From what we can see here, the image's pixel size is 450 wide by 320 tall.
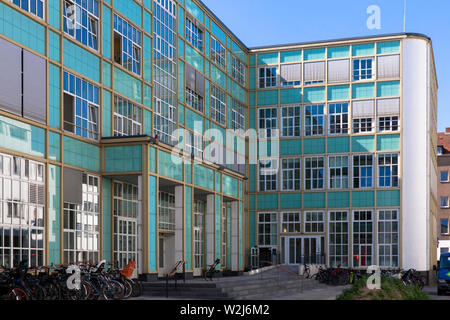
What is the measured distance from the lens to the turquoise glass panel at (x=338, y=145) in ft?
169

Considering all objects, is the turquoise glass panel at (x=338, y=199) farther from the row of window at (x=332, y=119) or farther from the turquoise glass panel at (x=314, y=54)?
the turquoise glass panel at (x=314, y=54)

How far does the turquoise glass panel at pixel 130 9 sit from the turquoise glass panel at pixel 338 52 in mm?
22111

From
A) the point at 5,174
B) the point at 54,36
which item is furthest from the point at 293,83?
the point at 5,174

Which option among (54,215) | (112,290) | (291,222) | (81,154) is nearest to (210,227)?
(81,154)

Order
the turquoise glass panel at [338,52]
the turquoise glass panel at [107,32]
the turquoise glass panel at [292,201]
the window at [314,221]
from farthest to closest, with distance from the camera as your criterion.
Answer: the turquoise glass panel at [292,201] → the turquoise glass panel at [338,52] → the window at [314,221] → the turquoise glass panel at [107,32]

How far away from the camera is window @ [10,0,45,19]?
81.8 ft

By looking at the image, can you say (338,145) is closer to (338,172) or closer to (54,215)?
(338,172)

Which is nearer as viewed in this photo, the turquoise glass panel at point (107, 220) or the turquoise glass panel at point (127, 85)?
the turquoise glass panel at point (107, 220)

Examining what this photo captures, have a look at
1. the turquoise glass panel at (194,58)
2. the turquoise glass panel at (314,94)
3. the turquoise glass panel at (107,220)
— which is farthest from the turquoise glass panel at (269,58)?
the turquoise glass panel at (107,220)

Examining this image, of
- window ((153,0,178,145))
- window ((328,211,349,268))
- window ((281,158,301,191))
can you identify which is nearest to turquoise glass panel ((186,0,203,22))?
window ((153,0,178,145))

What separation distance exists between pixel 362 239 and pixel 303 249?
447 cm

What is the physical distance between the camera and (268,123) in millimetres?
53312

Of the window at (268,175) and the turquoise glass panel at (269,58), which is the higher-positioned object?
the turquoise glass panel at (269,58)

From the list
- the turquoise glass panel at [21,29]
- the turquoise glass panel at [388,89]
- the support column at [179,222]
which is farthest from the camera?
the turquoise glass panel at [388,89]
